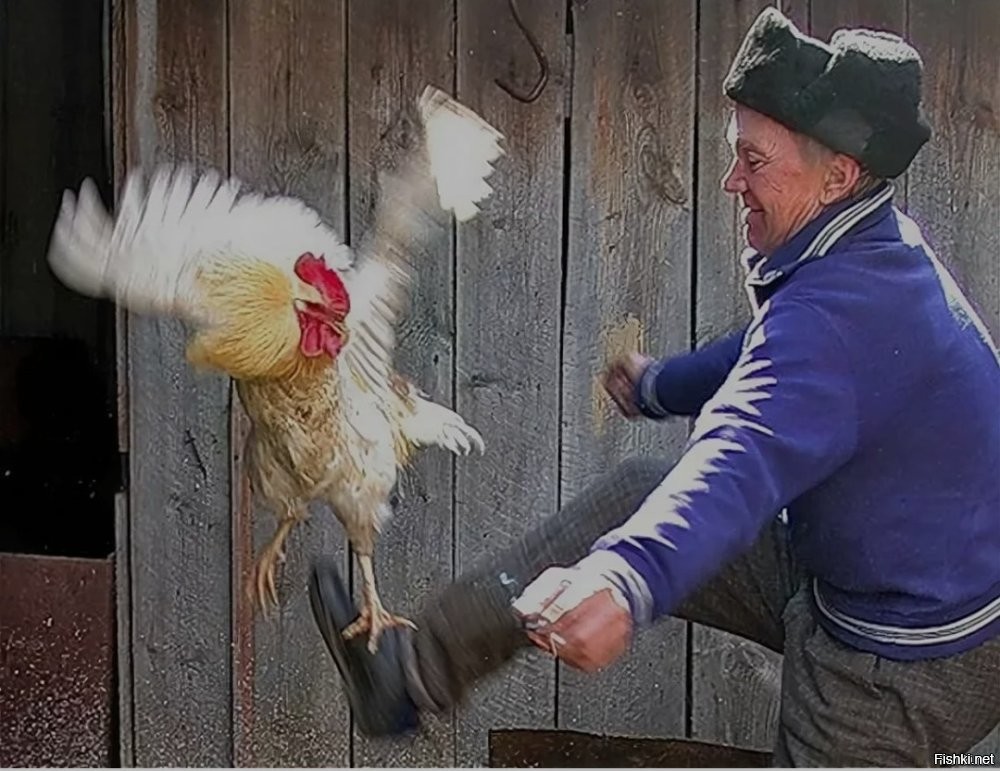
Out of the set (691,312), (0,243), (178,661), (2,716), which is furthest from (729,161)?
(0,243)

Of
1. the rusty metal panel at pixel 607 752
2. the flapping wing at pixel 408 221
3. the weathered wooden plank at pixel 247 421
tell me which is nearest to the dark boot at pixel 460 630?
the flapping wing at pixel 408 221

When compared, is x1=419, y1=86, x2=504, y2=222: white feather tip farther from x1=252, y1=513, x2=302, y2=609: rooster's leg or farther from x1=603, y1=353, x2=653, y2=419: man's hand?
x1=252, y1=513, x2=302, y2=609: rooster's leg

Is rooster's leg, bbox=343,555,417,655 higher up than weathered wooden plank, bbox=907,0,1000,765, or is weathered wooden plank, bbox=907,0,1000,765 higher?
weathered wooden plank, bbox=907,0,1000,765

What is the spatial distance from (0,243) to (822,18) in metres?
2.95

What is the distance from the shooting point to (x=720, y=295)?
3.72 metres

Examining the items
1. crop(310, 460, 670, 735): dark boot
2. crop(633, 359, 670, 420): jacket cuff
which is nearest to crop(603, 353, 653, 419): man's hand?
crop(633, 359, 670, 420): jacket cuff

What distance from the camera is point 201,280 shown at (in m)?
2.66

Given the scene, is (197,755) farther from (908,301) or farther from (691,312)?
(908,301)

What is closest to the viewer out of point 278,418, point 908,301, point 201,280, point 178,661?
point 908,301

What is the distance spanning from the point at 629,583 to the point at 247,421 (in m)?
1.92

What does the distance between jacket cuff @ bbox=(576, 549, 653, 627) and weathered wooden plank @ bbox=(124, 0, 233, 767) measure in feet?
6.30

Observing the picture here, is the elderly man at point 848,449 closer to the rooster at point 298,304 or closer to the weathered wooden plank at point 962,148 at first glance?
the rooster at point 298,304

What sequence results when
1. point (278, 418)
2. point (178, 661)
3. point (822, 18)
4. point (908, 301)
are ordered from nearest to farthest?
point (908, 301), point (278, 418), point (822, 18), point (178, 661)

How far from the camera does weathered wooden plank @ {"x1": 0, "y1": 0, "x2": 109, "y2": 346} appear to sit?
5551mm
